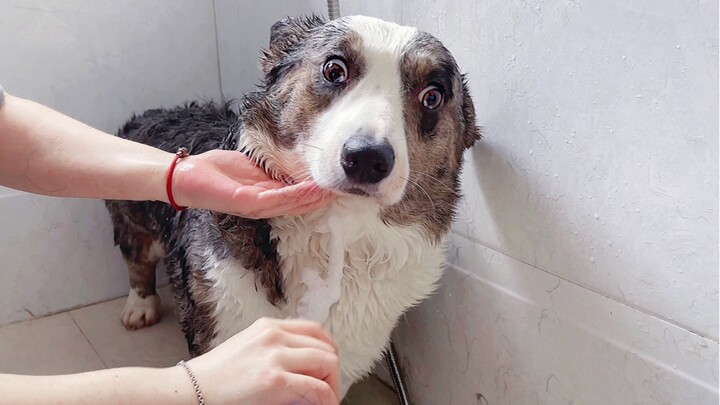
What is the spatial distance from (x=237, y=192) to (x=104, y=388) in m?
0.45

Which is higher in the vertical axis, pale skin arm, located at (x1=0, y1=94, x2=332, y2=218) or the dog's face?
the dog's face

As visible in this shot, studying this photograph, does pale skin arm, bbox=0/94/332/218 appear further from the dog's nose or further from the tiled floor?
the tiled floor

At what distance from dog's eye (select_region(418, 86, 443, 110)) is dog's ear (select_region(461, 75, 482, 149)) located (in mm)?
85

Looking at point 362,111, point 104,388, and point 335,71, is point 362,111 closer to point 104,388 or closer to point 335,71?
point 335,71

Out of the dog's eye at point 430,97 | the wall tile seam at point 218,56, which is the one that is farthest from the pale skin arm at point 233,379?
the wall tile seam at point 218,56

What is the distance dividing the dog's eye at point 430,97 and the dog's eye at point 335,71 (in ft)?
0.45

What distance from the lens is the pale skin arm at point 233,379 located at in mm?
754

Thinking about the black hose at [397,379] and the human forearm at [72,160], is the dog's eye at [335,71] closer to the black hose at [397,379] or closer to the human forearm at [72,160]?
the human forearm at [72,160]

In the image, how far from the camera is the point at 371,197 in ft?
3.60

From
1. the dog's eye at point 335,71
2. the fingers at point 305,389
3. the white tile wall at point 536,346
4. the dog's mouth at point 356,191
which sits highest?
the dog's eye at point 335,71

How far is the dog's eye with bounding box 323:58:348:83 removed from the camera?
1.17 m

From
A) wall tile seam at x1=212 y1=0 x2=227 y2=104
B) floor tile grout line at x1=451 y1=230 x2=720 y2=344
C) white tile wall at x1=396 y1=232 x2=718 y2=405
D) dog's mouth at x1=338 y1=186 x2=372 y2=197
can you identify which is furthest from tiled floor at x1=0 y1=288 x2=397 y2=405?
dog's mouth at x1=338 y1=186 x2=372 y2=197

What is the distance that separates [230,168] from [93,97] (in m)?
0.90

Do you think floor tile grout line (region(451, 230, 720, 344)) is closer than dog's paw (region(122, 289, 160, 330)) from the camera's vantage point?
Yes
